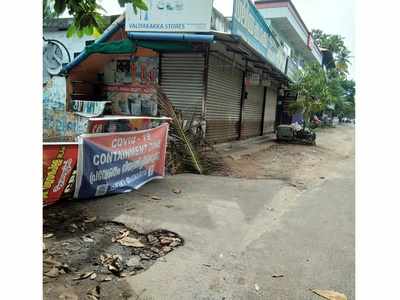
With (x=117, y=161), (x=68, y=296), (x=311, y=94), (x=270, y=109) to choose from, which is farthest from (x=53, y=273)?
(x=270, y=109)

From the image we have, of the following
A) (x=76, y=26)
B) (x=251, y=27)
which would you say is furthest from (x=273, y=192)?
(x=251, y=27)

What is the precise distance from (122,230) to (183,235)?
0.69 metres

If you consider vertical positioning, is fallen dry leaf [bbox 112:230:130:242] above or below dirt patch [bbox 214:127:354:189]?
below

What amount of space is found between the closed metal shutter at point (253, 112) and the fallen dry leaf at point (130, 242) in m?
11.1

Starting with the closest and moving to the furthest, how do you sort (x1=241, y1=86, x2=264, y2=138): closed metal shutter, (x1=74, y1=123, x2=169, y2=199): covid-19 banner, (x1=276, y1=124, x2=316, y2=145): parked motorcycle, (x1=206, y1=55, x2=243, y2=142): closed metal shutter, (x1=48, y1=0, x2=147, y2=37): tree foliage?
1. (x1=48, y1=0, x2=147, y2=37): tree foliage
2. (x1=74, y1=123, x2=169, y2=199): covid-19 banner
3. (x1=206, y1=55, x2=243, y2=142): closed metal shutter
4. (x1=241, y1=86, x2=264, y2=138): closed metal shutter
5. (x1=276, y1=124, x2=316, y2=145): parked motorcycle

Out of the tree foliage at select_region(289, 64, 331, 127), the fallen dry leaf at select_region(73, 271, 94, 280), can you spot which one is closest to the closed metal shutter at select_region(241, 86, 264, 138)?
the tree foliage at select_region(289, 64, 331, 127)

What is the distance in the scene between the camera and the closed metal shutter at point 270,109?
17.9 metres

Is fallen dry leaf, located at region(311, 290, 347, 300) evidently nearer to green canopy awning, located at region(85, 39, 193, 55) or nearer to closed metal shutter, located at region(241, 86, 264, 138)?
green canopy awning, located at region(85, 39, 193, 55)

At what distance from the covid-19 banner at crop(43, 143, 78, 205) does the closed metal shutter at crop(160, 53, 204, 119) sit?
602 centimetres

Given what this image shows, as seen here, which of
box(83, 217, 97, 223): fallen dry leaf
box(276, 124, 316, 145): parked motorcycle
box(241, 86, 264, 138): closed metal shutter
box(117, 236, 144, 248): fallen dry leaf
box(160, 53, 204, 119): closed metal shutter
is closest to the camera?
box(117, 236, 144, 248): fallen dry leaf

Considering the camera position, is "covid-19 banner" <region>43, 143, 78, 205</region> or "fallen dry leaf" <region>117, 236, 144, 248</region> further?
"covid-19 banner" <region>43, 143, 78, 205</region>

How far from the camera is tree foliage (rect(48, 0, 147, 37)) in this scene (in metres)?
2.06

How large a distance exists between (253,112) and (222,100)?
4328 mm

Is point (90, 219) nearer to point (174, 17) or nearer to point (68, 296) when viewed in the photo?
point (68, 296)
